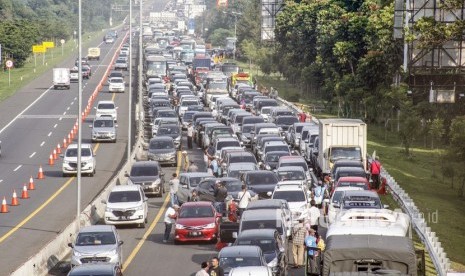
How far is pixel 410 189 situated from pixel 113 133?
25.2m

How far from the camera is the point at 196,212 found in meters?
43.9

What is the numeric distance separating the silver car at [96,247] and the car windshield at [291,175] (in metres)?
15.7

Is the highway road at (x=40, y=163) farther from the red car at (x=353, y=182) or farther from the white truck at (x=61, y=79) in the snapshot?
the red car at (x=353, y=182)

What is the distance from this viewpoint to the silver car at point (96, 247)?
3731 cm

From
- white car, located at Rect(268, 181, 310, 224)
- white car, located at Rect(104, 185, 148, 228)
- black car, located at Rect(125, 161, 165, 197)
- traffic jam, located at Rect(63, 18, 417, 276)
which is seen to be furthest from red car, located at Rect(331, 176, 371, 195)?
black car, located at Rect(125, 161, 165, 197)

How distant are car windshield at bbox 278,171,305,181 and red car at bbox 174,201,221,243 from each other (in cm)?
996

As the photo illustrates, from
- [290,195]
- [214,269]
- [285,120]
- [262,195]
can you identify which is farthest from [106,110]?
[214,269]

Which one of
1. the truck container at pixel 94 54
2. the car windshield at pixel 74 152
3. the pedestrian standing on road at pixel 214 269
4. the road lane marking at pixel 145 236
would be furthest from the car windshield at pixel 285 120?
the truck container at pixel 94 54

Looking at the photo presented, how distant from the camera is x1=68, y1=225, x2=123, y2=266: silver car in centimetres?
3731

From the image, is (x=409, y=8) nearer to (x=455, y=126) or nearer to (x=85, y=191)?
(x=455, y=126)

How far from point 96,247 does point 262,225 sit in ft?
15.6

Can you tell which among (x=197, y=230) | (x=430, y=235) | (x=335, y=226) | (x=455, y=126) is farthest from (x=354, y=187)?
(x=335, y=226)

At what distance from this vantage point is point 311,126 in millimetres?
70312

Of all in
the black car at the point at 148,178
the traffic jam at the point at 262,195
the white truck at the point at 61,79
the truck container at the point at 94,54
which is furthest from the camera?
the truck container at the point at 94,54
